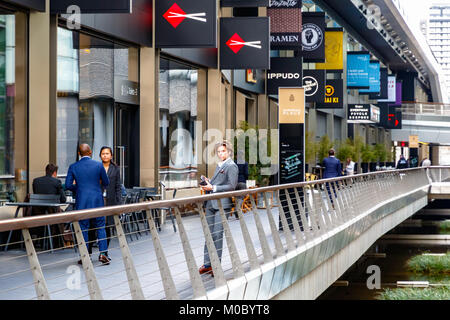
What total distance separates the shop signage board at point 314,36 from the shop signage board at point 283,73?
2.48 metres

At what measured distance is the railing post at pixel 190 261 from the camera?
254 inches

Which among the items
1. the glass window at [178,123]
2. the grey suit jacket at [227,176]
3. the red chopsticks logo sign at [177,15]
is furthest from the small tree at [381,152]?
the grey suit jacket at [227,176]

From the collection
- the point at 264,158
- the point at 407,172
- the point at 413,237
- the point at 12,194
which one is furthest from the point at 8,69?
the point at 413,237

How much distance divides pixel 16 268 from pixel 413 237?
31.9 m

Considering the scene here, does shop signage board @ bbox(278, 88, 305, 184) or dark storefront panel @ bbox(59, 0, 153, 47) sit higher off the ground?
dark storefront panel @ bbox(59, 0, 153, 47)

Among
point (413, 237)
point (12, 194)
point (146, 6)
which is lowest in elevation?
point (413, 237)

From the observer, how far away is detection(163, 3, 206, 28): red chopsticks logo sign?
16062 mm

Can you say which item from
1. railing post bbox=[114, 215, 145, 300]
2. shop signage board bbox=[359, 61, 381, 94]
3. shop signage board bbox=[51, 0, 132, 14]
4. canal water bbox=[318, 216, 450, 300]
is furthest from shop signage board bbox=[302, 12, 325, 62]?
railing post bbox=[114, 215, 145, 300]

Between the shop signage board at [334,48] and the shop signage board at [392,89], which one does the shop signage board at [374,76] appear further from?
the shop signage board at [392,89]

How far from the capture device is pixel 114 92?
16.8 m

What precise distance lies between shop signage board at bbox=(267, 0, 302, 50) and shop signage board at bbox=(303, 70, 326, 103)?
2680 mm

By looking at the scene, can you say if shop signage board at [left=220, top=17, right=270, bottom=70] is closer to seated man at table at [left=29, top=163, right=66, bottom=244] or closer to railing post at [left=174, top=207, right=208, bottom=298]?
seated man at table at [left=29, top=163, right=66, bottom=244]

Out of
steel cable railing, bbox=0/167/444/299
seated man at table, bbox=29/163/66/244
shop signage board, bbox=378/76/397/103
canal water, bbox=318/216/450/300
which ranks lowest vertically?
canal water, bbox=318/216/450/300

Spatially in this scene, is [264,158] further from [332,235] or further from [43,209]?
[43,209]
